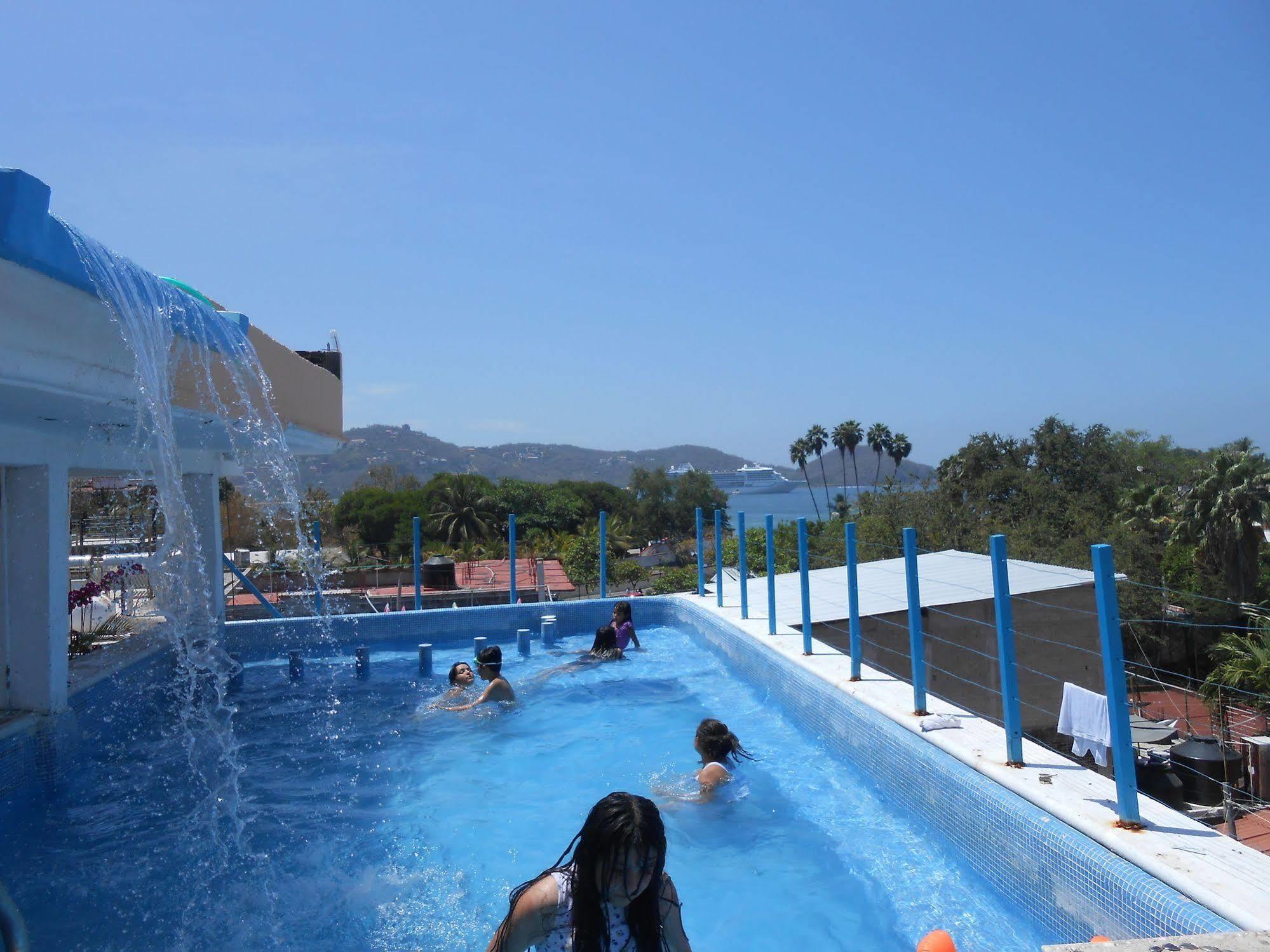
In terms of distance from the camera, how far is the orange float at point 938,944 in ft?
9.70

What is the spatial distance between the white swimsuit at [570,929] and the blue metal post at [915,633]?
3.74 m

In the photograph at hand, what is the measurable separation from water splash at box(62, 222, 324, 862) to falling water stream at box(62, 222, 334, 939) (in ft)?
0.04

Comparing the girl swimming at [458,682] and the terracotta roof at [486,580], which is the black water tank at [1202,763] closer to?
the girl swimming at [458,682]

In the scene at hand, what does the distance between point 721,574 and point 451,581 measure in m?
9.05

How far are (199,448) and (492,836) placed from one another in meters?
6.55

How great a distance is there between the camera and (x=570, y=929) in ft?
7.40

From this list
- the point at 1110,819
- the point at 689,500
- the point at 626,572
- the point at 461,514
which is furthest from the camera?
the point at 689,500

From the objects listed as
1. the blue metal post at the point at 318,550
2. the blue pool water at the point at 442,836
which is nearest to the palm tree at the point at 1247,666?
the blue pool water at the point at 442,836

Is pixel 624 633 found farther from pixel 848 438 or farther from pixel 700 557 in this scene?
pixel 848 438

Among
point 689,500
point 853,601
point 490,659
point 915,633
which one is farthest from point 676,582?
point 689,500

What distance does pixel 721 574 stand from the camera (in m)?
11.9

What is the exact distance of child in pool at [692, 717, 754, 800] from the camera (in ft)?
18.8

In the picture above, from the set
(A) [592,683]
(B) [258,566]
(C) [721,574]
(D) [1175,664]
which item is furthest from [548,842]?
(D) [1175,664]

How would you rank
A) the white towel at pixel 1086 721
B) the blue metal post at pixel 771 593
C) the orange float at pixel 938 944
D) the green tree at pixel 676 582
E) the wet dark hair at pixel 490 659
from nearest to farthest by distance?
the orange float at pixel 938 944 < the white towel at pixel 1086 721 < the wet dark hair at pixel 490 659 < the blue metal post at pixel 771 593 < the green tree at pixel 676 582
